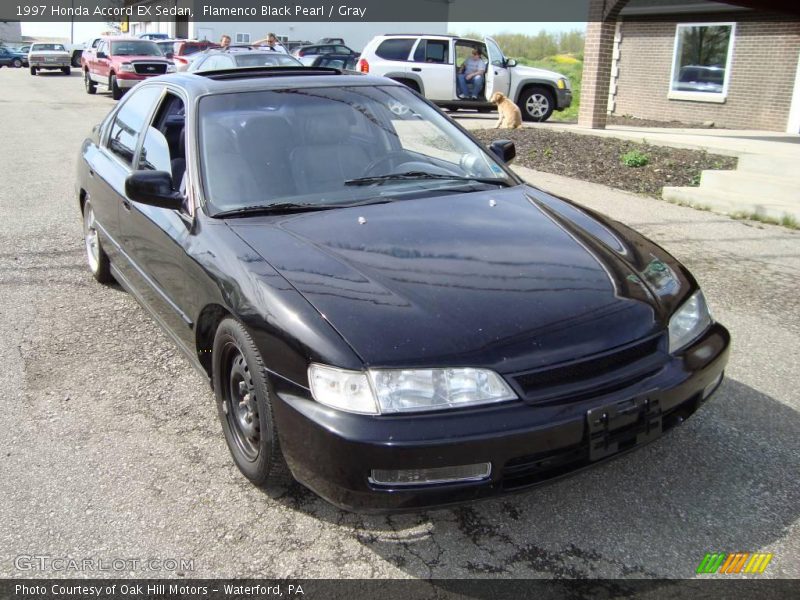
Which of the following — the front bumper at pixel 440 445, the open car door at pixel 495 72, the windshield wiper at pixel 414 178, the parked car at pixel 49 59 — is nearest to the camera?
the front bumper at pixel 440 445

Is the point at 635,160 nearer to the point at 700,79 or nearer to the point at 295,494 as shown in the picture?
the point at 700,79

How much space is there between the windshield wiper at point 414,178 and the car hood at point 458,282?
277mm

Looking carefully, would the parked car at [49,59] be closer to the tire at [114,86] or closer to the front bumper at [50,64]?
the front bumper at [50,64]

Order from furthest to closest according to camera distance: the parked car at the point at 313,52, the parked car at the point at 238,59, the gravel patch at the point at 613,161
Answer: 1. the parked car at the point at 313,52
2. the parked car at the point at 238,59
3. the gravel patch at the point at 613,161

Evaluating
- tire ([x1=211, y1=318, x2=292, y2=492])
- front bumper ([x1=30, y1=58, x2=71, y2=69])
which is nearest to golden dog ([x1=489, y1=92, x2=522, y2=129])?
A: tire ([x1=211, y1=318, x2=292, y2=492])

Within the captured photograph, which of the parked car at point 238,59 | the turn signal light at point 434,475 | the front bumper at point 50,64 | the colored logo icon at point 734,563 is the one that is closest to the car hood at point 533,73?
the parked car at point 238,59

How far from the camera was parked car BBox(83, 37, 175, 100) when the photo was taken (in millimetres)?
20062

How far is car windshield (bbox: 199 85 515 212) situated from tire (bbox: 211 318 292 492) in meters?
0.70

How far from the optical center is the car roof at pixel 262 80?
3896 millimetres

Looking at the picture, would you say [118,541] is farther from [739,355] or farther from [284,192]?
[739,355]

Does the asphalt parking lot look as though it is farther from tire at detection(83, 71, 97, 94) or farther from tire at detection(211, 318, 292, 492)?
tire at detection(83, 71, 97, 94)

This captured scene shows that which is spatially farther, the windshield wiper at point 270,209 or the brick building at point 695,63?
the brick building at point 695,63

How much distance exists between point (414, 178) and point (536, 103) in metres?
13.8

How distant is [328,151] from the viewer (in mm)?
3723
